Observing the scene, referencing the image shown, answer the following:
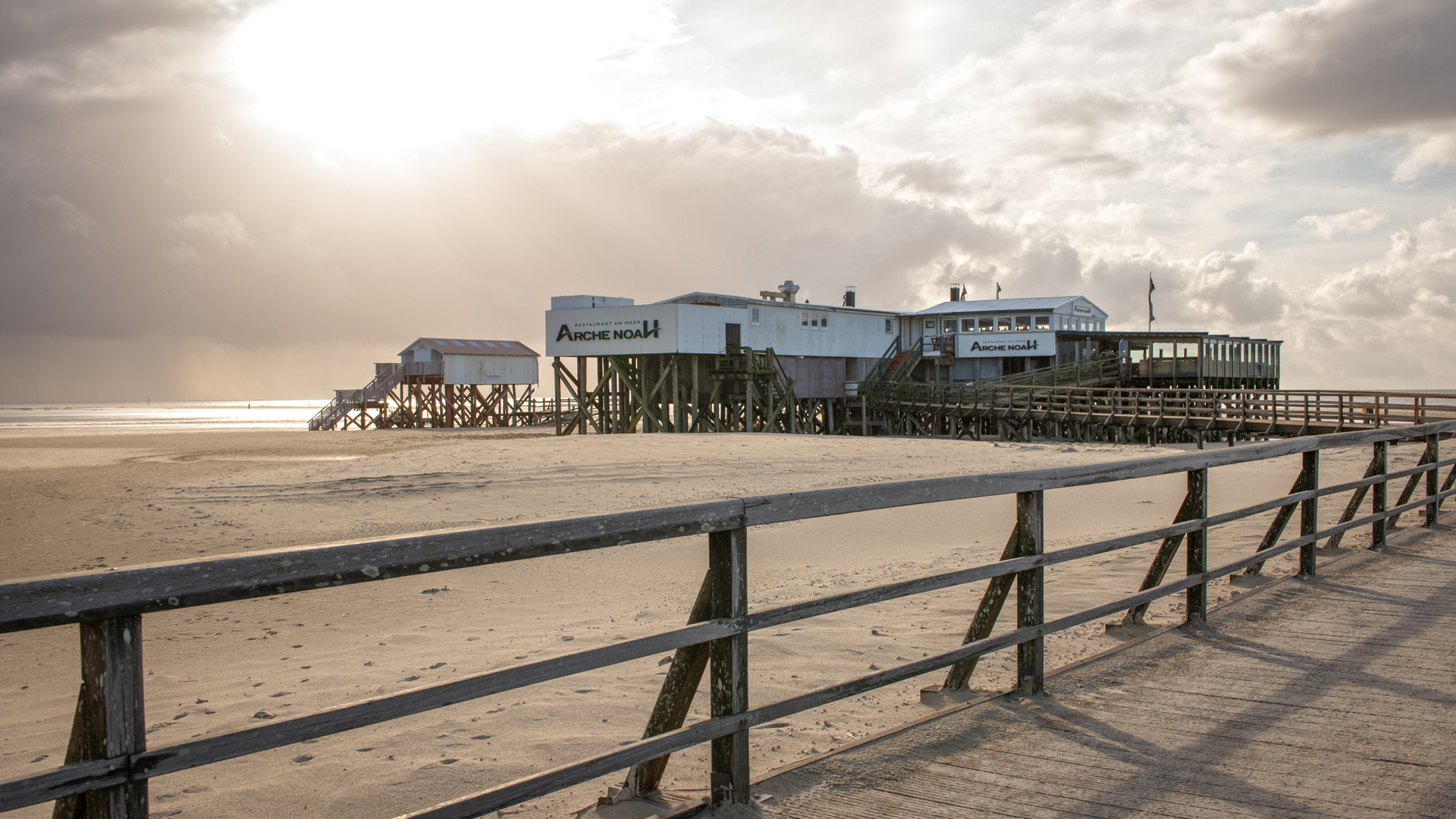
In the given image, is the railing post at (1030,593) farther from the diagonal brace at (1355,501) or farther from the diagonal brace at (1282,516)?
the diagonal brace at (1355,501)

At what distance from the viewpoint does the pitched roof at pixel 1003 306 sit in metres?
48.8

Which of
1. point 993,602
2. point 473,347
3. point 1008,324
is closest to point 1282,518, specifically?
point 993,602

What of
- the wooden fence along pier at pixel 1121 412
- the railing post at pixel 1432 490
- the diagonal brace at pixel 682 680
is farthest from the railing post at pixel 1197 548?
the wooden fence along pier at pixel 1121 412

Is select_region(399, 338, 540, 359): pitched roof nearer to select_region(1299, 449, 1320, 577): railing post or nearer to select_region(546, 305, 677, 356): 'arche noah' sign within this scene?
select_region(546, 305, 677, 356): 'arche noah' sign

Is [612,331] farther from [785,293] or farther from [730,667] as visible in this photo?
[730,667]

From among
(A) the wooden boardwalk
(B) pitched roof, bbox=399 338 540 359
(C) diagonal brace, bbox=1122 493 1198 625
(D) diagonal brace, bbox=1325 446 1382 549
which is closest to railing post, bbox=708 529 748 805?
(A) the wooden boardwalk

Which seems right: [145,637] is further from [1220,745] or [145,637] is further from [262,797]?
[1220,745]

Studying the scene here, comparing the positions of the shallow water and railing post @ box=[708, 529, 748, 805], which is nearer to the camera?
railing post @ box=[708, 529, 748, 805]

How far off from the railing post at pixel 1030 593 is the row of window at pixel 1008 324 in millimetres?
45248

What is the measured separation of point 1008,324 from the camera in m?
49.1

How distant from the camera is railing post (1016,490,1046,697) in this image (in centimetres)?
454

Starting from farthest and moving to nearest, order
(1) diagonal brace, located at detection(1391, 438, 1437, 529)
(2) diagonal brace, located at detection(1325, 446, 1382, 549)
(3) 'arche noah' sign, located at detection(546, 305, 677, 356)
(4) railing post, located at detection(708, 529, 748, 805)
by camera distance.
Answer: (3) 'arche noah' sign, located at detection(546, 305, 677, 356)
(1) diagonal brace, located at detection(1391, 438, 1437, 529)
(2) diagonal brace, located at detection(1325, 446, 1382, 549)
(4) railing post, located at detection(708, 529, 748, 805)

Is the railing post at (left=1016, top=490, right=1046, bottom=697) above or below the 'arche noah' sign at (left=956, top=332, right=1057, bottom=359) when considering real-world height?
below

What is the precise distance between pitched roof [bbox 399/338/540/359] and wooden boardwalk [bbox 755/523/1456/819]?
191 ft
